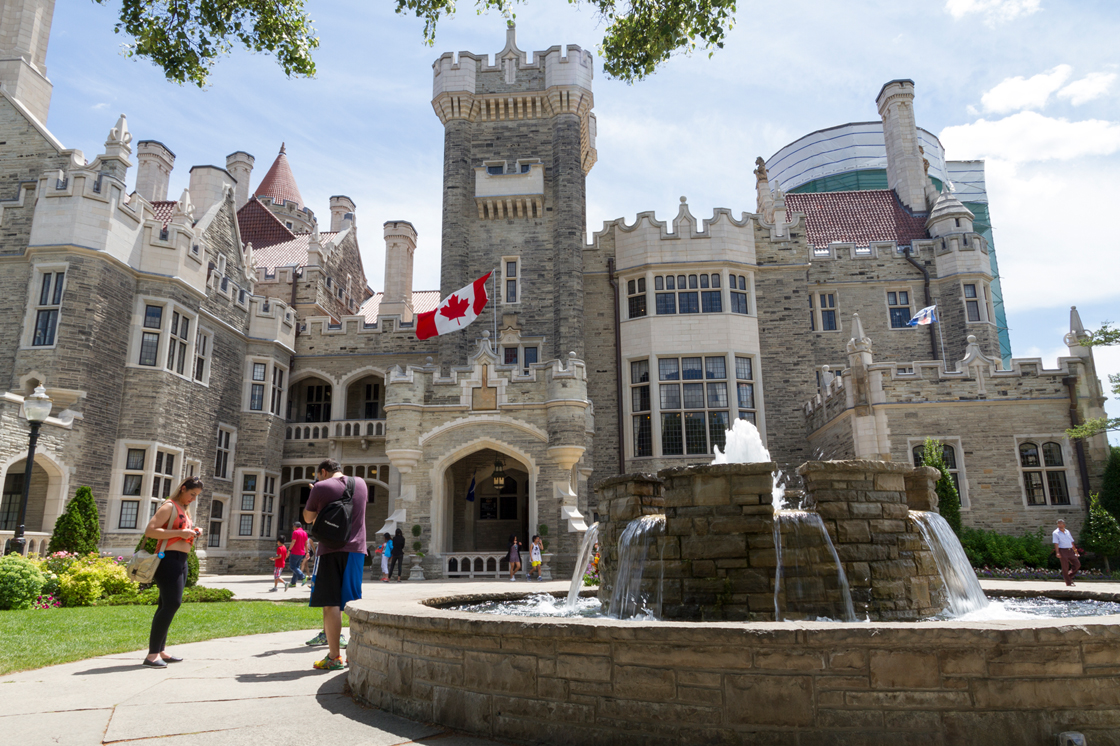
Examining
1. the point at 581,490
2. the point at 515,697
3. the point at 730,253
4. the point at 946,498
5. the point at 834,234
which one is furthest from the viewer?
the point at 834,234

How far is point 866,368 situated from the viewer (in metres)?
20.2

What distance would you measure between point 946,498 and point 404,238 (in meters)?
25.2

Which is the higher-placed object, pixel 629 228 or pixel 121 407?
pixel 629 228

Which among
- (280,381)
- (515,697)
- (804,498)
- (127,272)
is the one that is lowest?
(515,697)

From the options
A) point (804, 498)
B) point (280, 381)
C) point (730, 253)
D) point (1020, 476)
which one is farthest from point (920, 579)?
point (280, 381)

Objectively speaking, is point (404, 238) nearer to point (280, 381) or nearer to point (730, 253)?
point (280, 381)

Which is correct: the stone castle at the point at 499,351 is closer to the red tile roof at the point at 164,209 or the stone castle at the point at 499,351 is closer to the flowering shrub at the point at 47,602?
the red tile roof at the point at 164,209

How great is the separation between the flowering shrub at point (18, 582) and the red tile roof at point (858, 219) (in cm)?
2788

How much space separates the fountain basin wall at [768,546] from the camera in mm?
6750

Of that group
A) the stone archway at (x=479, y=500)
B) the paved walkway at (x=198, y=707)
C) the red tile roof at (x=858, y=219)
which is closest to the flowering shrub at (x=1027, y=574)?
the stone archway at (x=479, y=500)

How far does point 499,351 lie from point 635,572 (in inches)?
712

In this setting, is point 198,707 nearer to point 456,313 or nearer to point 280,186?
point 456,313

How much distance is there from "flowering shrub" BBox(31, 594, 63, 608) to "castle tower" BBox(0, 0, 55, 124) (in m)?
16.7

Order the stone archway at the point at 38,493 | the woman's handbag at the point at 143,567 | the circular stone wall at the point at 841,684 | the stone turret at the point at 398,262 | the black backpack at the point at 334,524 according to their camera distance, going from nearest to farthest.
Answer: the circular stone wall at the point at 841,684 < the woman's handbag at the point at 143,567 < the black backpack at the point at 334,524 < the stone archway at the point at 38,493 < the stone turret at the point at 398,262
